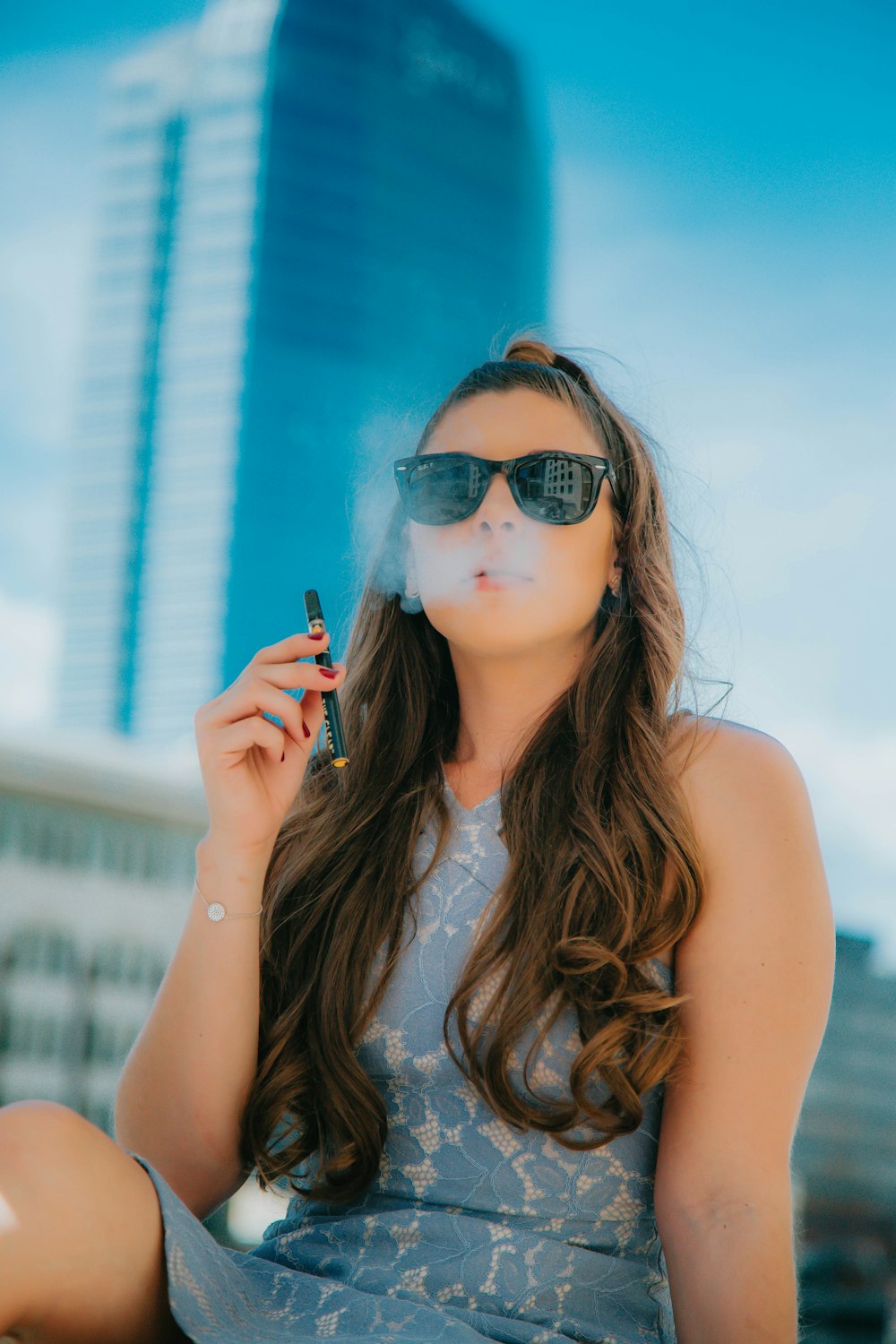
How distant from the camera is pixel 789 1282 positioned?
1.17 metres

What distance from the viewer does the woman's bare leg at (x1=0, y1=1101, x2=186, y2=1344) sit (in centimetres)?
94

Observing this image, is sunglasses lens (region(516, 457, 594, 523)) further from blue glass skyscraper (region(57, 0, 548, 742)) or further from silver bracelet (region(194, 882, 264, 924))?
blue glass skyscraper (region(57, 0, 548, 742))

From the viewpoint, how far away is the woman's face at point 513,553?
1529 millimetres

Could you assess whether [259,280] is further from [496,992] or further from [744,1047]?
[744,1047]

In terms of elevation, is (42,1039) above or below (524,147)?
below

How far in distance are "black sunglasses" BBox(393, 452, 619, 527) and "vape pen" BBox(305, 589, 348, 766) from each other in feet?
0.70

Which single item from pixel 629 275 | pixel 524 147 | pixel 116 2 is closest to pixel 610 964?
pixel 629 275

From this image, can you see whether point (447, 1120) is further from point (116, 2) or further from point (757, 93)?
point (116, 2)

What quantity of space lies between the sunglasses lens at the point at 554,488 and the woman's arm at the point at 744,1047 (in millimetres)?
388

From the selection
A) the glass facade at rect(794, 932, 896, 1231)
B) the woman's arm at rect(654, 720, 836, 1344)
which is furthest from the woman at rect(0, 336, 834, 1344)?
the glass facade at rect(794, 932, 896, 1231)

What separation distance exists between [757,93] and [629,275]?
1.81 meters

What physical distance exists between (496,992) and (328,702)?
16.7 inches

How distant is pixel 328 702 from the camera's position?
59.6 inches

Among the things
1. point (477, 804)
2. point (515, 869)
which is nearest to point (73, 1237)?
point (515, 869)
